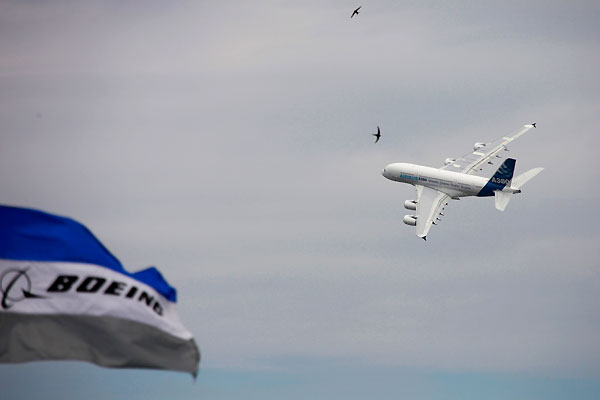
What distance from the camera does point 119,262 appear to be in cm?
8656

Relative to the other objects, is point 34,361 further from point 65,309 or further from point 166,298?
point 166,298

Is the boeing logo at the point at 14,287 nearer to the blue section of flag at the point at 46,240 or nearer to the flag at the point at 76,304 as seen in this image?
the flag at the point at 76,304

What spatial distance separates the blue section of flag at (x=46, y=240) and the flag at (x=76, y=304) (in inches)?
2.5

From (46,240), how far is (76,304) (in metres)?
4.56

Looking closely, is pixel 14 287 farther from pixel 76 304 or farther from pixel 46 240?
pixel 76 304

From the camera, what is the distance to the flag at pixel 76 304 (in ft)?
274

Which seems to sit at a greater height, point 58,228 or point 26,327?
point 58,228

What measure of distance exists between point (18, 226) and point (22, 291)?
14.1 feet

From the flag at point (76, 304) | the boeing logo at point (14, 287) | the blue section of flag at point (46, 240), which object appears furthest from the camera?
the blue section of flag at point (46, 240)

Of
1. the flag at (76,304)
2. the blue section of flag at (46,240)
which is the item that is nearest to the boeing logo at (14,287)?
the flag at (76,304)

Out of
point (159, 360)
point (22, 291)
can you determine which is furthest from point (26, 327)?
point (159, 360)

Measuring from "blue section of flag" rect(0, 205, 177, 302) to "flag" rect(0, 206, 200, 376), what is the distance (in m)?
0.06

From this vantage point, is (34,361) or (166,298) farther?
(166,298)

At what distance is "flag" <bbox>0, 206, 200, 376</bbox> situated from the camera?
3292 inches
